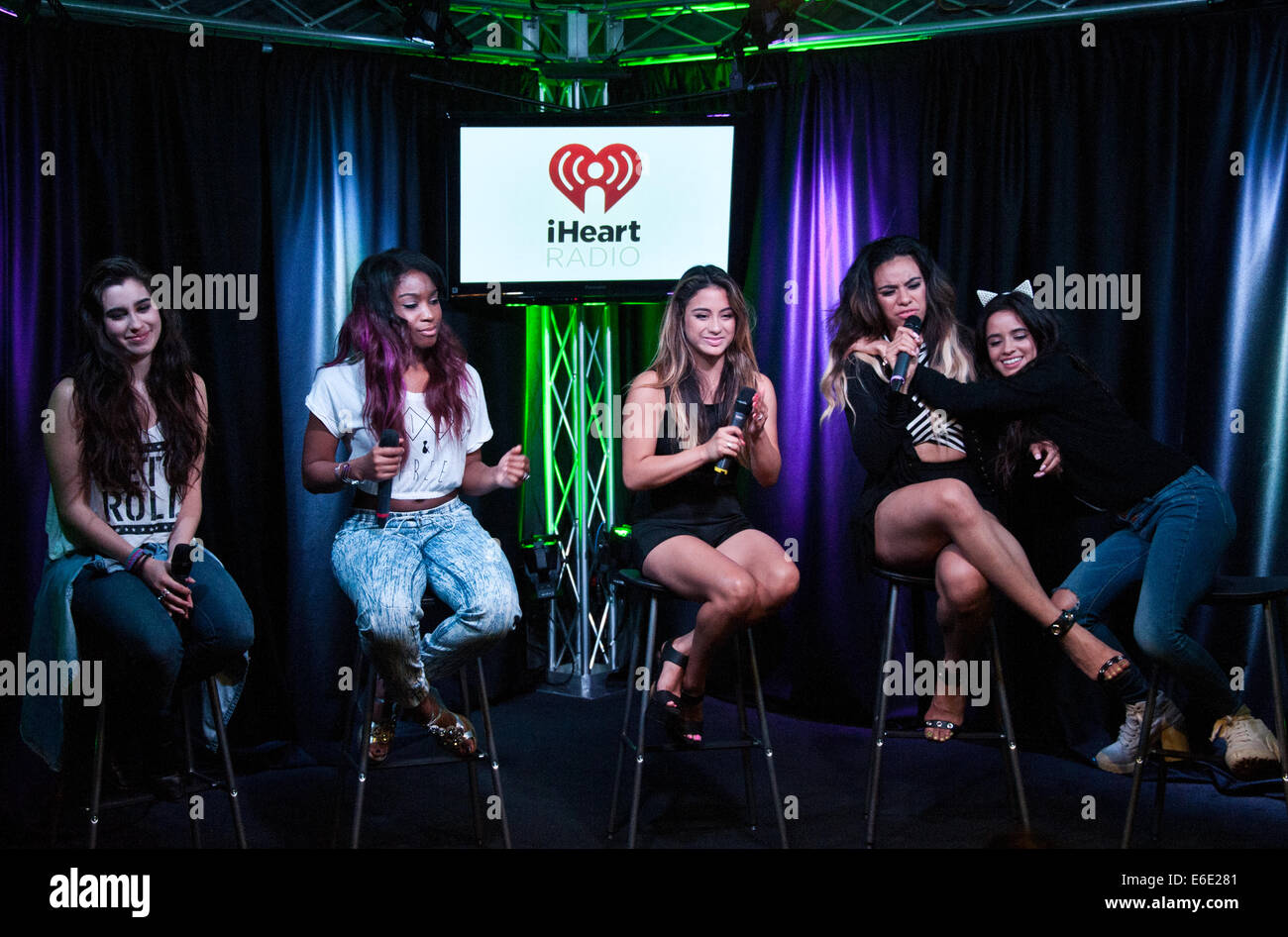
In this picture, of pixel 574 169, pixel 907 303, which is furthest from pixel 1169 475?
pixel 574 169

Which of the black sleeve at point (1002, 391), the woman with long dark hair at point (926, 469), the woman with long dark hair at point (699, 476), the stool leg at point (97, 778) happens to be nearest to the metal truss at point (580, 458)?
the woman with long dark hair at point (699, 476)

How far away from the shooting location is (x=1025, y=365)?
351 centimetres

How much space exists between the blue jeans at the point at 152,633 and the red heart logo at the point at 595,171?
7.02 ft

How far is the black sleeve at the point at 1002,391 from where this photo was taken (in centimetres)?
325

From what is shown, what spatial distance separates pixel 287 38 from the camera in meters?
4.18

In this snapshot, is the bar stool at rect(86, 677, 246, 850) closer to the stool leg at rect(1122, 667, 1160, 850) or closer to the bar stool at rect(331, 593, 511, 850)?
the bar stool at rect(331, 593, 511, 850)

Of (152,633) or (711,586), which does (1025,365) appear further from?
(152,633)

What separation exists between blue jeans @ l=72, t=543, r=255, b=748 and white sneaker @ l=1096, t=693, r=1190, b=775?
2442 millimetres

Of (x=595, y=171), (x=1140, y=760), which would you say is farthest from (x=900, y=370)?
(x=595, y=171)

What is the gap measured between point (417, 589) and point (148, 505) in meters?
0.79

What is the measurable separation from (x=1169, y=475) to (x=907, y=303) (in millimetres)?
915

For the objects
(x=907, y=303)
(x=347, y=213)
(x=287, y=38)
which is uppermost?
(x=287, y=38)
